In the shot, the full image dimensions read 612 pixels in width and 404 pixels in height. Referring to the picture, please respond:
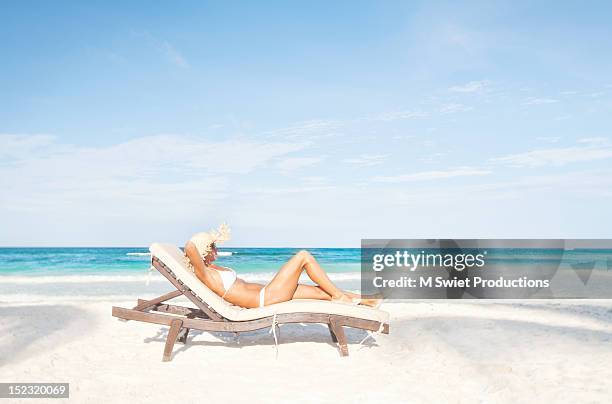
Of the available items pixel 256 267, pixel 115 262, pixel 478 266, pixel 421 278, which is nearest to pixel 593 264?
pixel 478 266

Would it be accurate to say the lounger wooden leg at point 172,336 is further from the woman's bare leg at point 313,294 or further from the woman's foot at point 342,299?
the woman's foot at point 342,299

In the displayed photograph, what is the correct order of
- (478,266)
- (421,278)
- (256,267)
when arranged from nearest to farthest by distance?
(421,278) < (256,267) < (478,266)

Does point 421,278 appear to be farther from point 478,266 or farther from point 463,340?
point 463,340

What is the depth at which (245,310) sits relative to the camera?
5.98 m

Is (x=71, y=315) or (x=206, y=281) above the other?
(x=206, y=281)

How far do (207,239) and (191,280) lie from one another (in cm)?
52

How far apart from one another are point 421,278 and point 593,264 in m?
12.2

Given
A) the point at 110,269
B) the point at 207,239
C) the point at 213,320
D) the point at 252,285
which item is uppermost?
the point at 207,239

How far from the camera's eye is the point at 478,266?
3497cm

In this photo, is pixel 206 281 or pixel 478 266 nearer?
pixel 206 281

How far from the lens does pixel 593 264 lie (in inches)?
1264

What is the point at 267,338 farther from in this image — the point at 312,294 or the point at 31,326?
the point at 31,326

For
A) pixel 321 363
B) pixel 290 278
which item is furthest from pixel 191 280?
pixel 321 363

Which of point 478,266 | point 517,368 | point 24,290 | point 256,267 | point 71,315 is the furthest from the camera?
point 478,266
